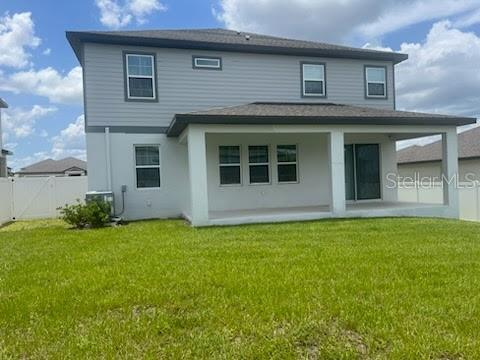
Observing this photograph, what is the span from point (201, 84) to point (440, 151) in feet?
70.9

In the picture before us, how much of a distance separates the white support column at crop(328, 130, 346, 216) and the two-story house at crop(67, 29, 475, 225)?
3 centimetres

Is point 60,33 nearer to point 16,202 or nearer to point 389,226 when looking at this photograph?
point 16,202

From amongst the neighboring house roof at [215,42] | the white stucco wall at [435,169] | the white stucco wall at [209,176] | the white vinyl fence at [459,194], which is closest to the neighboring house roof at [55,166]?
the neighboring house roof at [215,42]

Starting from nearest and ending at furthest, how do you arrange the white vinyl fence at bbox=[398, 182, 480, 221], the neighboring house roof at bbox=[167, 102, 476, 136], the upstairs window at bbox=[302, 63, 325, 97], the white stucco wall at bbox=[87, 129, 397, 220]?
the neighboring house roof at bbox=[167, 102, 476, 136], the white stucco wall at bbox=[87, 129, 397, 220], the white vinyl fence at bbox=[398, 182, 480, 221], the upstairs window at bbox=[302, 63, 325, 97]

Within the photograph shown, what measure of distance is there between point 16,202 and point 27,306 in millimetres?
12229

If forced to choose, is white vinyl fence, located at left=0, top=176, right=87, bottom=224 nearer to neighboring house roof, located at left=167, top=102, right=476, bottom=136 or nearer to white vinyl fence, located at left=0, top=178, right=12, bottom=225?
white vinyl fence, located at left=0, top=178, right=12, bottom=225

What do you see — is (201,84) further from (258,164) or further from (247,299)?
(247,299)

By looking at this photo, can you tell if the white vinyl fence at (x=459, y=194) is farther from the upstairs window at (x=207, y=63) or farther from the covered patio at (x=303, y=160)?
the upstairs window at (x=207, y=63)

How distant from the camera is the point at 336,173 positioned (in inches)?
446

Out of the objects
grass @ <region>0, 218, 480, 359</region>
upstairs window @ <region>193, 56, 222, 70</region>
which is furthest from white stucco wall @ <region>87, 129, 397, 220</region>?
grass @ <region>0, 218, 480, 359</region>

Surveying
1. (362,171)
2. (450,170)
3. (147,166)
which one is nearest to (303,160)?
(362,171)

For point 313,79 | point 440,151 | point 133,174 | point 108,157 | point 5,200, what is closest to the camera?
point 108,157

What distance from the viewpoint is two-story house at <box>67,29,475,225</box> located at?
37.3 feet

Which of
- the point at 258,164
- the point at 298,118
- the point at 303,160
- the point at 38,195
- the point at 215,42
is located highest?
the point at 215,42
